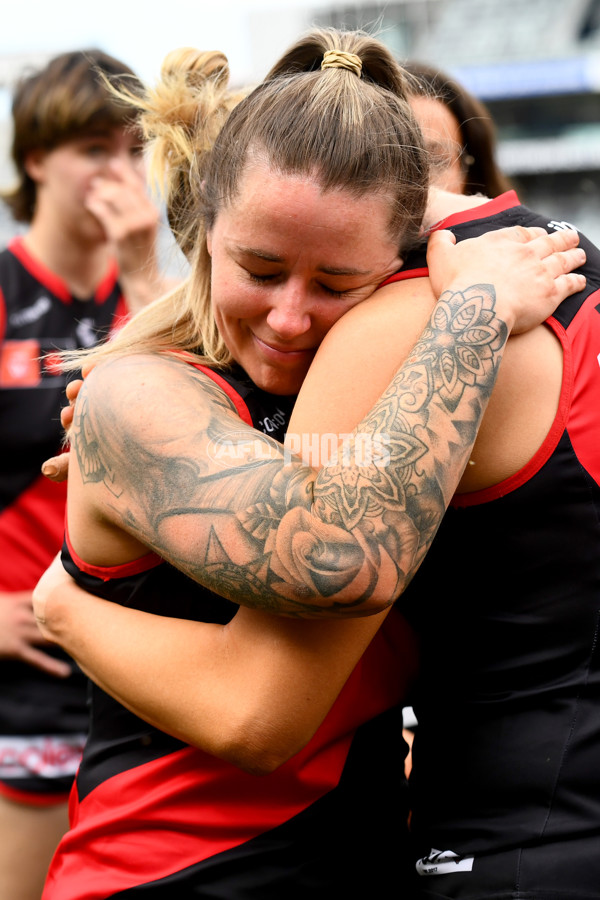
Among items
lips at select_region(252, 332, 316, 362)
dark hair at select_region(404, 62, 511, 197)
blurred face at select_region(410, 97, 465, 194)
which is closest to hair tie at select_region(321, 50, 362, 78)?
blurred face at select_region(410, 97, 465, 194)

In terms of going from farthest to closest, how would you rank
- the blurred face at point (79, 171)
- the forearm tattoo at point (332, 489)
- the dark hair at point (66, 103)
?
1. the blurred face at point (79, 171)
2. the dark hair at point (66, 103)
3. the forearm tattoo at point (332, 489)

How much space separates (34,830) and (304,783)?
1.84 meters

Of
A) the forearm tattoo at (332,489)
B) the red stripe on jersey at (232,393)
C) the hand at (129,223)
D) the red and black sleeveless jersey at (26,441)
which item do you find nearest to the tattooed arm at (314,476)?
the forearm tattoo at (332,489)

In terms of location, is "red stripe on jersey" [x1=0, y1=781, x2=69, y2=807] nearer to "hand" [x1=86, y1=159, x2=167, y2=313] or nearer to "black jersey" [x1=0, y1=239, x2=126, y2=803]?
"black jersey" [x1=0, y1=239, x2=126, y2=803]

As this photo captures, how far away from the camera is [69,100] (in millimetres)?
3641

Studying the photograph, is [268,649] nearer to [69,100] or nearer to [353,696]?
[353,696]

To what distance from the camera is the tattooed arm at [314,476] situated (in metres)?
1.42

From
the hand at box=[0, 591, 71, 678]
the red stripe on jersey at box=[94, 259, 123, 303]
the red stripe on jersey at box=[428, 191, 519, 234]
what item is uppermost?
the red stripe on jersey at box=[428, 191, 519, 234]

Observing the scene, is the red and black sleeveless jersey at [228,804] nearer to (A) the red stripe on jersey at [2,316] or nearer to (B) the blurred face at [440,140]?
(B) the blurred face at [440,140]

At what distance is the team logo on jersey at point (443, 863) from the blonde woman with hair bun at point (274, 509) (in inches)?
6.0

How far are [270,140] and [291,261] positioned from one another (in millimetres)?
213

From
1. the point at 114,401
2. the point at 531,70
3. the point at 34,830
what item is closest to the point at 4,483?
the point at 34,830

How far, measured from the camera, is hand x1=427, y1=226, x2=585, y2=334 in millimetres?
1543

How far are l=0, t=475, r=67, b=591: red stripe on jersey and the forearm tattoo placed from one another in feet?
6.18
